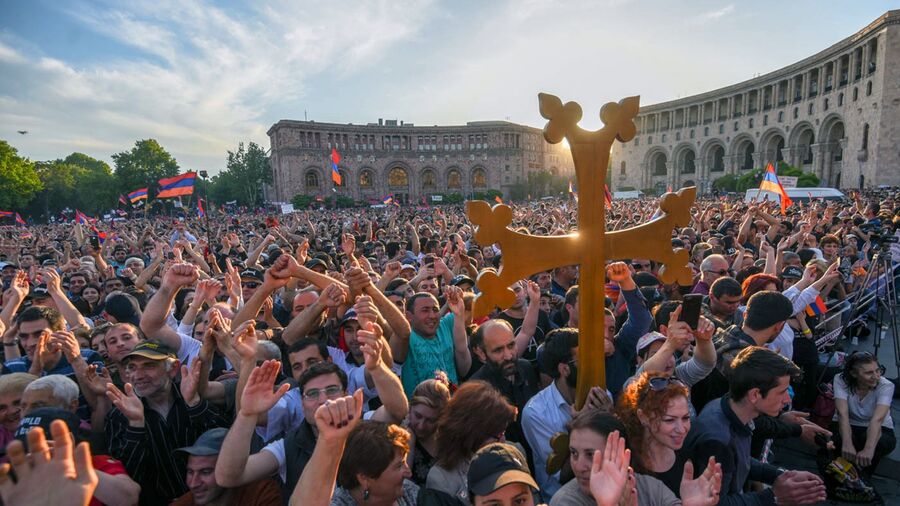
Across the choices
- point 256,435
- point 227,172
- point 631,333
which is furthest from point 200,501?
point 227,172

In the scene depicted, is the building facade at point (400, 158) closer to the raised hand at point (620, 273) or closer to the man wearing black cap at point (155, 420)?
the man wearing black cap at point (155, 420)

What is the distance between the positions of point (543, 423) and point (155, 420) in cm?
236

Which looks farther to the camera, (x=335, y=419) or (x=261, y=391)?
(x=261, y=391)

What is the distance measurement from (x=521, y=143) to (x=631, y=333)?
2810 inches

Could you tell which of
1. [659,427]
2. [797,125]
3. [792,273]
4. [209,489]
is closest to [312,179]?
[797,125]

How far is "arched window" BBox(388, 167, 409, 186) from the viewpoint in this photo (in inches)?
2613

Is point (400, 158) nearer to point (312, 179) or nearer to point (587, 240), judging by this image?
point (312, 179)

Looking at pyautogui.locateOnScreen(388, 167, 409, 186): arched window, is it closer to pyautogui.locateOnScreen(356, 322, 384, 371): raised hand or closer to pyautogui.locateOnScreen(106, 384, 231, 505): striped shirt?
pyautogui.locateOnScreen(106, 384, 231, 505): striped shirt

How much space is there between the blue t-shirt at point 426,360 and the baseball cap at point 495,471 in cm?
161

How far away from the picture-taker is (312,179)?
60.8 m

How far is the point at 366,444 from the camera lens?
215cm

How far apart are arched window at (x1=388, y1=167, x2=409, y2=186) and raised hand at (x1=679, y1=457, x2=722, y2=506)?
215 ft

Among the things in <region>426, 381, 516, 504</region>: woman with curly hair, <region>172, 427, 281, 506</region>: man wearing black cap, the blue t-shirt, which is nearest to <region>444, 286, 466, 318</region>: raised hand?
the blue t-shirt

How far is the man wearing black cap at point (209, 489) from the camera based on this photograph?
7.93ft
